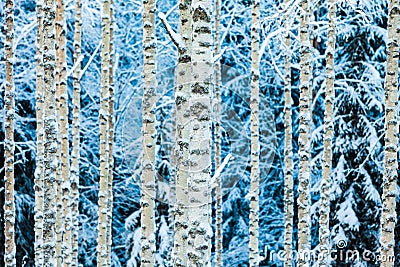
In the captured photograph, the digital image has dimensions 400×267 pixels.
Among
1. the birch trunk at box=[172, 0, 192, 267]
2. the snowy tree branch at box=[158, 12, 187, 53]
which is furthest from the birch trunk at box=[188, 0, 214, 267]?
the birch trunk at box=[172, 0, 192, 267]

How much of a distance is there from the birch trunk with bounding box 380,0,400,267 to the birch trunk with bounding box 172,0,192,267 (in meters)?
1.27

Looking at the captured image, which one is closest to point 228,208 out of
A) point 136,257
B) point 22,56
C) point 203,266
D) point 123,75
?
point 136,257

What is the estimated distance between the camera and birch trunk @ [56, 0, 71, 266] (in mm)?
4602

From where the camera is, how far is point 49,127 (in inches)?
138

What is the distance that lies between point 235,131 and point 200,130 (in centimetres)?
616

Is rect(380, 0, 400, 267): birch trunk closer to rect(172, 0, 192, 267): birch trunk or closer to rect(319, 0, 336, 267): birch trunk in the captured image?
rect(319, 0, 336, 267): birch trunk

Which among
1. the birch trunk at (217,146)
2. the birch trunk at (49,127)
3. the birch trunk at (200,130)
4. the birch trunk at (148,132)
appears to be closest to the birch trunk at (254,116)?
the birch trunk at (217,146)

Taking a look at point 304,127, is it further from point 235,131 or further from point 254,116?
point 235,131

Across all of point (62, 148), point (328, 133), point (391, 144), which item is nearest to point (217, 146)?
point (62, 148)

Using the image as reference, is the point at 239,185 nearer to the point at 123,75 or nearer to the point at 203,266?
the point at 123,75

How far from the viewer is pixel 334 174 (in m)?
8.32

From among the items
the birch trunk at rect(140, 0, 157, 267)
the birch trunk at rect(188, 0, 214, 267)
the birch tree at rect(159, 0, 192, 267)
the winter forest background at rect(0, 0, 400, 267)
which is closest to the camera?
the birch trunk at rect(188, 0, 214, 267)

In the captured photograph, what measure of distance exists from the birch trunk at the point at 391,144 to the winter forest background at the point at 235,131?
3772 mm

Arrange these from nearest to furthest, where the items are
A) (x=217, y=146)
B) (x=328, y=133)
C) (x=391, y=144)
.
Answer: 1. (x=391, y=144)
2. (x=328, y=133)
3. (x=217, y=146)
